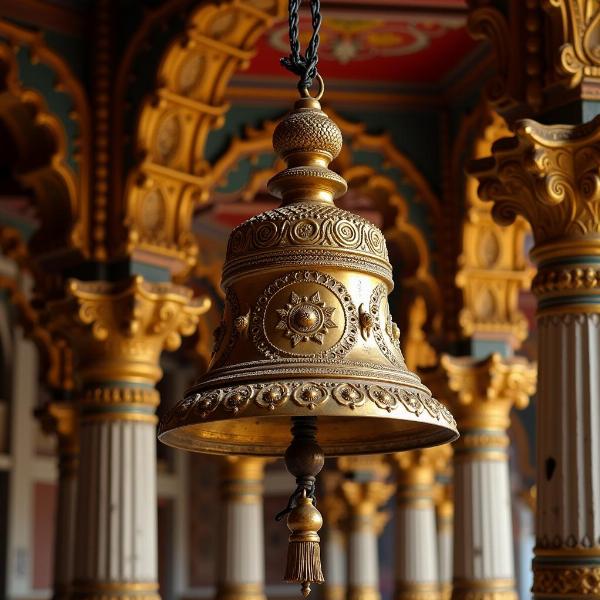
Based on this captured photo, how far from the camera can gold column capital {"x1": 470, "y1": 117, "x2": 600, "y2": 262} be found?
646 cm

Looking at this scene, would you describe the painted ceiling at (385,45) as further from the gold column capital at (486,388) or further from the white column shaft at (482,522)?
the white column shaft at (482,522)

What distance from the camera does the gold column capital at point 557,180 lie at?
6465mm

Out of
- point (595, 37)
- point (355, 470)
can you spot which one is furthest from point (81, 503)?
point (355, 470)

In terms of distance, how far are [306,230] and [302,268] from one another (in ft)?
0.35

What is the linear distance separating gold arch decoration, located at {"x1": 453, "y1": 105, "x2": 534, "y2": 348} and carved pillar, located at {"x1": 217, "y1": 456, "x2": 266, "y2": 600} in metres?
4.03

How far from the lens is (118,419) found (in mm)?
9727

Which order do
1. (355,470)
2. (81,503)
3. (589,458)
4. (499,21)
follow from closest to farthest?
(589,458) < (499,21) < (81,503) < (355,470)

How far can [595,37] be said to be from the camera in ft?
22.0

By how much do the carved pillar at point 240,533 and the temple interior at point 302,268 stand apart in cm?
3

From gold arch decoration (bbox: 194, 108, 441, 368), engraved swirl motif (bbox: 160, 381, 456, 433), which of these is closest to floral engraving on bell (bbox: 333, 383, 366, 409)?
engraved swirl motif (bbox: 160, 381, 456, 433)

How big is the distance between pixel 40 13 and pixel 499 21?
4.30m

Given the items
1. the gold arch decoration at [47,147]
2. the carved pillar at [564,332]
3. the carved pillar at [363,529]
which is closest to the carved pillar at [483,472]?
the gold arch decoration at [47,147]

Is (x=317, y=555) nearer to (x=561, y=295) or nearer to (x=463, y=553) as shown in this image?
(x=561, y=295)

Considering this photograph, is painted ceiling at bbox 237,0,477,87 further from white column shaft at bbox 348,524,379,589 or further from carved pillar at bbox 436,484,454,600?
carved pillar at bbox 436,484,454,600
